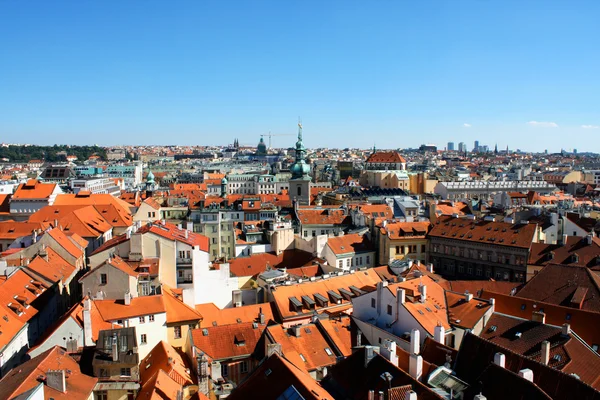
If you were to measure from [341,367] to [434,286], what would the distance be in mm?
15064

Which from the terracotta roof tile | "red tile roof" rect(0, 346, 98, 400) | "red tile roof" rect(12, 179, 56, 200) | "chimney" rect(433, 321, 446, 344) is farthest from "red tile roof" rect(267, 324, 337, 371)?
"red tile roof" rect(12, 179, 56, 200)

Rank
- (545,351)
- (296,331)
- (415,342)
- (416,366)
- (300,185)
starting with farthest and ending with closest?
1. (300,185)
2. (296,331)
3. (415,342)
4. (545,351)
5. (416,366)

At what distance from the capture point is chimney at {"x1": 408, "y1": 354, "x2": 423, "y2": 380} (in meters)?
26.4

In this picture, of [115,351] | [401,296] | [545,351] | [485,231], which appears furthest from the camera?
[485,231]

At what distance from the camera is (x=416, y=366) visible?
26.4 metres

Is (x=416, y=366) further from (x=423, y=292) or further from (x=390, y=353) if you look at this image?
(x=423, y=292)

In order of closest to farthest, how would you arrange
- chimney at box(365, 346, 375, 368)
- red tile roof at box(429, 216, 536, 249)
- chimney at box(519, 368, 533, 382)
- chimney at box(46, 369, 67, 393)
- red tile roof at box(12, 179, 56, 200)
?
chimney at box(519, 368, 533, 382) < chimney at box(365, 346, 375, 368) < chimney at box(46, 369, 67, 393) < red tile roof at box(429, 216, 536, 249) < red tile roof at box(12, 179, 56, 200)

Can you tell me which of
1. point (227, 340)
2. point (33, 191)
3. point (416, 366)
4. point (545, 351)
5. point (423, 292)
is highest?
point (33, 191)

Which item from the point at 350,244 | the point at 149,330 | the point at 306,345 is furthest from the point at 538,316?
the point at 350,244

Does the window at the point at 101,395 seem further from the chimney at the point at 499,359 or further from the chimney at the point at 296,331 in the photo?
the chimney at the point at 499,359

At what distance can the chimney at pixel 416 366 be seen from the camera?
86.7 feet

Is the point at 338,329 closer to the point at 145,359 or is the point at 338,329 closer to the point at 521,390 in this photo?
the point at 145,359

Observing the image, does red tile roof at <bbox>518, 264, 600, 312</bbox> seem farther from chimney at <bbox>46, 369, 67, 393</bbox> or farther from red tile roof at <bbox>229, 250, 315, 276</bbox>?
chimney at <bbox>46, 369, 67, 393</bbox>

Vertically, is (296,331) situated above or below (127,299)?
below
